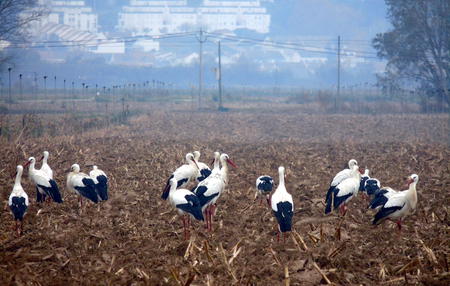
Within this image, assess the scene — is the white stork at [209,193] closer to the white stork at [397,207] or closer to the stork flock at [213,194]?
the stork flock at [213,194]

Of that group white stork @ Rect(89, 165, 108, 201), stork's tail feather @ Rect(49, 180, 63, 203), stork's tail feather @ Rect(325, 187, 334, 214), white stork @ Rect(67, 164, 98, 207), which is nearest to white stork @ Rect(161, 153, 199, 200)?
white stork @ Rect(89, 165, 108, 201)

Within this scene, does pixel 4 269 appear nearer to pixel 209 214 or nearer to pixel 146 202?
pixel 209 214

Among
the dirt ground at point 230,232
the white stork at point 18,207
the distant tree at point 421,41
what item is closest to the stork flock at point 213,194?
the white stork at point 18,207

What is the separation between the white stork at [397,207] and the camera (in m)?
11.1

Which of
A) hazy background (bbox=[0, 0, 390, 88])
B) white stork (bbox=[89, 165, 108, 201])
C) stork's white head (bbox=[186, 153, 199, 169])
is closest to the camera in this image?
white stork (bbox=[89, 165, 108, 201])

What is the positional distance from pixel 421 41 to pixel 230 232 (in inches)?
1859

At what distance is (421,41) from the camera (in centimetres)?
5400

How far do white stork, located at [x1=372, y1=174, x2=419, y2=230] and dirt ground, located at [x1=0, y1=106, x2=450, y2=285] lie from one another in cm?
24

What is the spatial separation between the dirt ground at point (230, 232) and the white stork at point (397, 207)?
9.5 inches

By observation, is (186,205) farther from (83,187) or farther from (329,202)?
(329,202)

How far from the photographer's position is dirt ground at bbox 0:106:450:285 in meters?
8.41

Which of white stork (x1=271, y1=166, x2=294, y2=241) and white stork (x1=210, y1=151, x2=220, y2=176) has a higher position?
white stork (x1=210, y1=151, x2=220, y2=176)

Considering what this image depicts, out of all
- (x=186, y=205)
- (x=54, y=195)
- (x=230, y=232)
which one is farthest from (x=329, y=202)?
(x=54, y=195)

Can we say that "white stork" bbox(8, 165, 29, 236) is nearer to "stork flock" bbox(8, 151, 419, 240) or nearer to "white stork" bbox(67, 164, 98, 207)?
"stork flock" bbox(8, 151, 419, 240)
